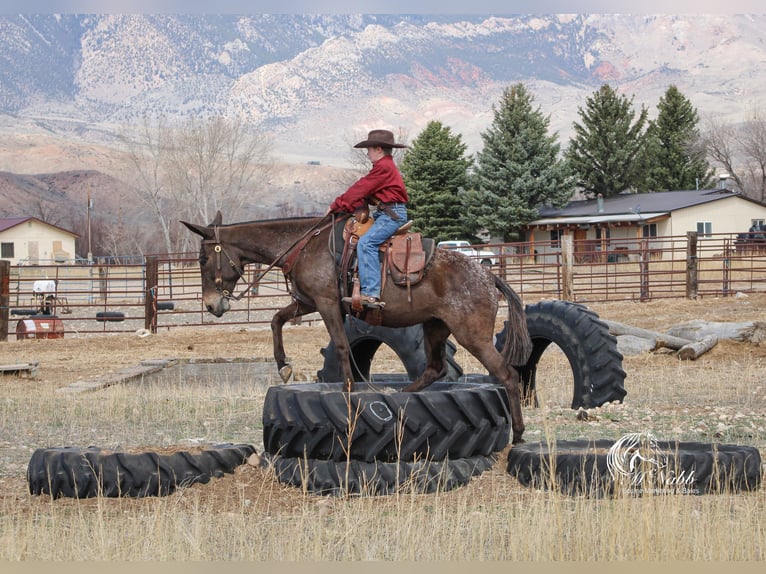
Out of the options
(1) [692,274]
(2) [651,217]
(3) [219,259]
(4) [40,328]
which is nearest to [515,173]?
(2) [651,217]

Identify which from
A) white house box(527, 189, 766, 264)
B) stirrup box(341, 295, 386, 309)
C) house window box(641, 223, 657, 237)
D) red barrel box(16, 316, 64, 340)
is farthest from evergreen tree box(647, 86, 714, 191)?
stirrup box(341, 295, 386, 309)

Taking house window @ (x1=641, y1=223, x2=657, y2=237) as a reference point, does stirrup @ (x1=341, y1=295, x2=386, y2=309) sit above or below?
Result: below

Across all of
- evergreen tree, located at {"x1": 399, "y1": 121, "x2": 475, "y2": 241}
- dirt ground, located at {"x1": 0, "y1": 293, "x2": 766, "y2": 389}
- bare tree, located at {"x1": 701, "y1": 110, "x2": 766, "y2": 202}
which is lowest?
dirt ground, located at {"x1": 0, "y1": 293, "x2": 766, "y2": 389}

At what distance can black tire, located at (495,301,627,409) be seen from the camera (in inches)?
407

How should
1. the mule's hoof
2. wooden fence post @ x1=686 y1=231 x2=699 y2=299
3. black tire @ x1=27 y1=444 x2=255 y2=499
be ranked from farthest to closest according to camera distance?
1. wooden fence post @ x1=686 y1=231 x2=699 y2=299
2. the mule's hoof
3. black tire @ x1=27 y1=444 x2=255 y2=499

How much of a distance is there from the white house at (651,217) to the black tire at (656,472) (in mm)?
47178

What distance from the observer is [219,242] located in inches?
352

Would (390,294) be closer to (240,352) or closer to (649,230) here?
(240,352)

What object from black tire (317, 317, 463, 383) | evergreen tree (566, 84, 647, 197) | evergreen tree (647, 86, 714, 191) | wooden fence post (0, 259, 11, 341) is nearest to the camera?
black tire (317, 317, 463, 383)

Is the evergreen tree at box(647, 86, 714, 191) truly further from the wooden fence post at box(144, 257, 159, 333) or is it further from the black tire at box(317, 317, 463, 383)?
the black tire at box(317, 317, 463, 383)

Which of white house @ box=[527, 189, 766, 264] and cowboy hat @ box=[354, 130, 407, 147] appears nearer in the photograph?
cowboy hat @ box=[354, 130, 407, 147]

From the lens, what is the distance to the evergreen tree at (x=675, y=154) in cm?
6644

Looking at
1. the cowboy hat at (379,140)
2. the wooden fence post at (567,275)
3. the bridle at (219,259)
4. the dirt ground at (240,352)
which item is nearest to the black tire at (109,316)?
the dirt ground at (240,352)

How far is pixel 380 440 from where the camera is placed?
6.72 metres
